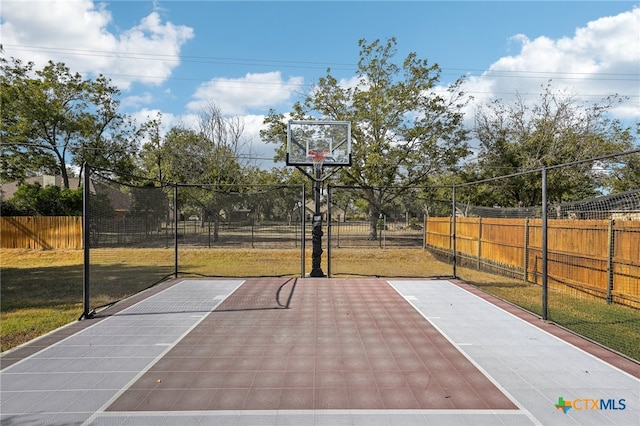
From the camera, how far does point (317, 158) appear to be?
9.12 m

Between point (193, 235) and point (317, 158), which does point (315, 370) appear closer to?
point (317, 158)

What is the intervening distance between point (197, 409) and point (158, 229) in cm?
786

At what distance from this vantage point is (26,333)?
4.73 meters

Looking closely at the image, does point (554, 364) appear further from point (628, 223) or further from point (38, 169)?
point (38, 169)

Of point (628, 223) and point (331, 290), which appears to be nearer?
point (628, 223)

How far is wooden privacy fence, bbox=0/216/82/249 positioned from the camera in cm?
1591

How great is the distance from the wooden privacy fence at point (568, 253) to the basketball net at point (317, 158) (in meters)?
5.09

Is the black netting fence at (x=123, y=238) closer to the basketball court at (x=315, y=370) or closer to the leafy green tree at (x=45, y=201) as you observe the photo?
the basketball court at (x=315, y=370)

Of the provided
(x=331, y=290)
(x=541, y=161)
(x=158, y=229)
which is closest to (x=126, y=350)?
(x=331, y=290)

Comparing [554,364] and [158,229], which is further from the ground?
[158,229]

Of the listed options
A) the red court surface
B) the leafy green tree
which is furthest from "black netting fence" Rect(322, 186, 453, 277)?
the leafy green tree

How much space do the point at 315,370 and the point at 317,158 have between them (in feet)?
20.6

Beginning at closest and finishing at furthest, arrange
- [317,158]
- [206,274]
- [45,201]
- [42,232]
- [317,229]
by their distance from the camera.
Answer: [317,229] < [317,158] < [206,274] < [42,232] < [45,201]

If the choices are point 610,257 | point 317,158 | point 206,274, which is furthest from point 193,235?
point 610,257
